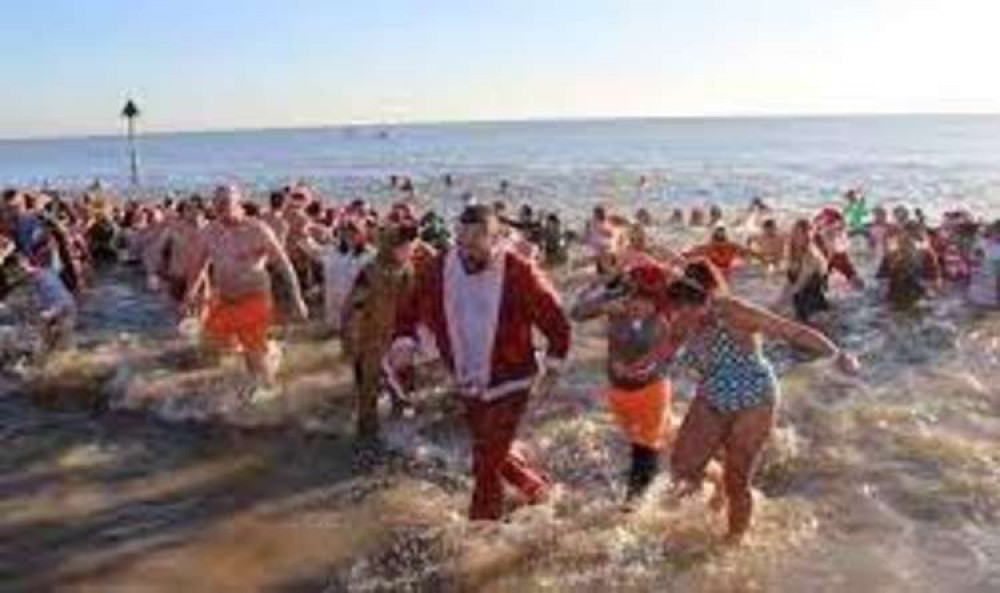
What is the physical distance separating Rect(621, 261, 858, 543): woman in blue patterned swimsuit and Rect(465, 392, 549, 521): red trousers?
0.90 metres

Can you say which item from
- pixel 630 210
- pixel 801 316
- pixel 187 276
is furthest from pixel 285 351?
pixel 630 210

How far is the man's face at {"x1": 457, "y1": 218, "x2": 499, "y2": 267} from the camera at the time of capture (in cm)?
789

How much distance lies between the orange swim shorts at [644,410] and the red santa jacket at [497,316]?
1099 millimetres

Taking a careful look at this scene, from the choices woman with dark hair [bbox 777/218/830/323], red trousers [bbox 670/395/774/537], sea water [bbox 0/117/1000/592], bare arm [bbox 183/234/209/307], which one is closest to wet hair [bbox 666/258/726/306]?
red trousers [bbox 670/395/774/537]

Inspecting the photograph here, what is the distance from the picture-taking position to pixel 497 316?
8031 mm

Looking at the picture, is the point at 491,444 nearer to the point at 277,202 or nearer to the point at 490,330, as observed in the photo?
the point at 490,330

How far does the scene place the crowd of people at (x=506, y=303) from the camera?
8125 mm

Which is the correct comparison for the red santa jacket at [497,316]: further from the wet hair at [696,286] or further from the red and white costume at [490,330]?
the wet hair at [696,286]

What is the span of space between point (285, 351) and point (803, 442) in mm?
5703

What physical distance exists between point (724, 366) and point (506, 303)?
3.91ft

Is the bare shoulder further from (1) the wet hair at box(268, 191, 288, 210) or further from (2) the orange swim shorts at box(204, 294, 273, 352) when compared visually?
(1) the wet hair at box(268, 191, 288, 210)

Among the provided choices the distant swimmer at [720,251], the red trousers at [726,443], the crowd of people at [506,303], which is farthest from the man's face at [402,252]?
the distant swimmer at [720,251]

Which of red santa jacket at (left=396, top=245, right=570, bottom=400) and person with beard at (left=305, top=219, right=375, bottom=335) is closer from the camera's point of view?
red santa jacket at (left=396, top=245, right=570, bottom=400)

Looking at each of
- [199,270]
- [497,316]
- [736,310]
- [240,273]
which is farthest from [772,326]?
[199,270]
